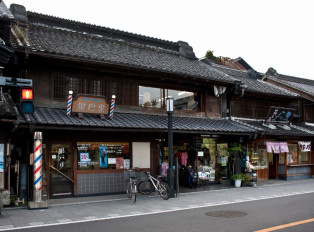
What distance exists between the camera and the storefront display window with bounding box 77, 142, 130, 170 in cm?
1430

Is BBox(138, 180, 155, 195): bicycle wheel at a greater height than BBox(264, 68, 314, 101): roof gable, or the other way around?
BBox(264, 68, 314, 101): roof gable

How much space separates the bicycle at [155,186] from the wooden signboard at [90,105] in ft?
11.2

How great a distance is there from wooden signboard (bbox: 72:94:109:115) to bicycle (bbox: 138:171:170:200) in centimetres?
343

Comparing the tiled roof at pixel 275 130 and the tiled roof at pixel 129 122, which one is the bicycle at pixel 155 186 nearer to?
the tiled roof at pixel 129 122

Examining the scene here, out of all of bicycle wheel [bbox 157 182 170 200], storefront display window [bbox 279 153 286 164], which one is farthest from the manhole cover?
storefront display window [bbox 279 153 286 164]

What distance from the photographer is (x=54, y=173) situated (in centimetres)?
1362

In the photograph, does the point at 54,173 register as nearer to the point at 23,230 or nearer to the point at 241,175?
the point at 23,230

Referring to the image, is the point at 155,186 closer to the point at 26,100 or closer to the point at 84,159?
the point at 84,159

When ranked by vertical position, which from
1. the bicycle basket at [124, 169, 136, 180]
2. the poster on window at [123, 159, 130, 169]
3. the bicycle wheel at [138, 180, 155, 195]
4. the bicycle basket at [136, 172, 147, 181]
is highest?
the poster on window at [123, 159, 130, 169]

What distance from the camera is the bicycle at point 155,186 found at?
13.4m

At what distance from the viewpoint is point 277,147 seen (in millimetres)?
20594

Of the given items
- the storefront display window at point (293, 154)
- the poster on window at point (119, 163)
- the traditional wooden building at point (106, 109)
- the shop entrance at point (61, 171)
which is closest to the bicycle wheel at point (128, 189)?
the traditional wooden building at point (106, 109)

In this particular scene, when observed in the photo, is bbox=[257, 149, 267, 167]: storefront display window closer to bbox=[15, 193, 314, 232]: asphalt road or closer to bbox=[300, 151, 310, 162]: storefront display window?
bbox=[300, 151, 310, 162]: storefront display window

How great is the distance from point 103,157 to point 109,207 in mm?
3537
